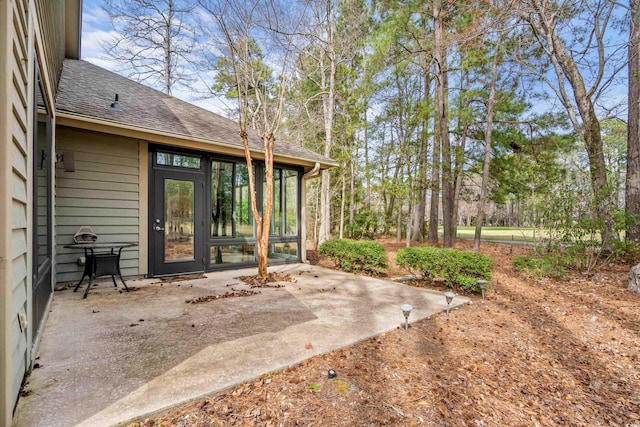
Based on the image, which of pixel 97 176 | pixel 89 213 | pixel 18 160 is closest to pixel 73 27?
pixel 97 176

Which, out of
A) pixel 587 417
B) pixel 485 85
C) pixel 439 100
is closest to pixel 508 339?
pixel 587 417

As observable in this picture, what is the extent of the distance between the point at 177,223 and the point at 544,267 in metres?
6.92

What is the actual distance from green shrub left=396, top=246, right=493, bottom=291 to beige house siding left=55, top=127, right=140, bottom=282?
15.4ft

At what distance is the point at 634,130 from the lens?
6.61m

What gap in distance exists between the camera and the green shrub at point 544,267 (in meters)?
5.62

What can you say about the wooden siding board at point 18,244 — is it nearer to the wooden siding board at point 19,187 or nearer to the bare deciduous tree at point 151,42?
the wooden siding board at point 19,187

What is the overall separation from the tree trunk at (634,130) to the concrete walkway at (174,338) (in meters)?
5.13

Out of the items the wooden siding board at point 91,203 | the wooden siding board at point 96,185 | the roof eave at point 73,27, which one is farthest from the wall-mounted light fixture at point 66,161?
the roof eave at point 73,27

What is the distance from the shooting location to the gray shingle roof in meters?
4.52

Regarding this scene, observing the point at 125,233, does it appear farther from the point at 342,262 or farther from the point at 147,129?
the point at 342,262

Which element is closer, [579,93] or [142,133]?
[142,133]

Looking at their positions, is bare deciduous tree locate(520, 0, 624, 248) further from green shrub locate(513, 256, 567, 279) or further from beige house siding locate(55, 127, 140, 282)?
beige house siding locate(55, 127, 140, 282)

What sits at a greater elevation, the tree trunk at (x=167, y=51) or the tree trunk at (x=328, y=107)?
the tree trunk at (x=167, y=51)

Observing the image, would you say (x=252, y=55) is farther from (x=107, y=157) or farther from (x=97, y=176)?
(x=97, y=176)
